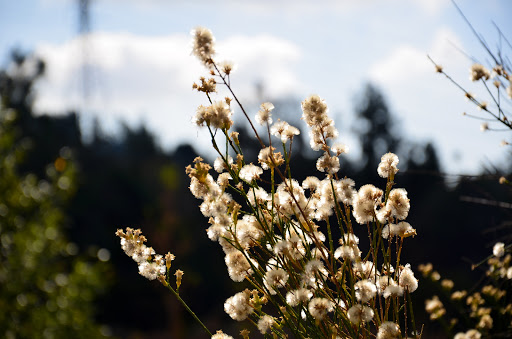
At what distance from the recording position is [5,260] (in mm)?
5461

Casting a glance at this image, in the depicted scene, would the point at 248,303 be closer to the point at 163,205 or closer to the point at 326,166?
the point at 326,166

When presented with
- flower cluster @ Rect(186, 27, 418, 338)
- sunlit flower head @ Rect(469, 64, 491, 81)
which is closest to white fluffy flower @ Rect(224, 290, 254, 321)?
flower cluster @ Rect(186, 27, 418, 338)

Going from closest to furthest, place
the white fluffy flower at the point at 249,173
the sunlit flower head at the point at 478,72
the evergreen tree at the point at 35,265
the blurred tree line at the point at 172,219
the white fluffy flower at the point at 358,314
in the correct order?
the white fluffy flower at the point at 358,314, the white fluffy flower at the point at 249,173, the sunlit flower head at the point at 478,72, the evergreen tree at the point at 35,265, the blurred tree line at the point at 172,219

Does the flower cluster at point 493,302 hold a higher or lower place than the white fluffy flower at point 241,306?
lower

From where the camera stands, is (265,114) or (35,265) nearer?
(265,114)

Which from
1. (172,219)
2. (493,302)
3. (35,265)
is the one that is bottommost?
(172,219)

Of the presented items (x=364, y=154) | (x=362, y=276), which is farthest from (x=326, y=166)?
(x=364, y=154)

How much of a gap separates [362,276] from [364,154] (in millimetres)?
14784

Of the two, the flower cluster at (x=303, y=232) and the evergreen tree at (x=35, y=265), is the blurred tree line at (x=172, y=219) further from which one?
the flower cluster at (x=303, y=232)

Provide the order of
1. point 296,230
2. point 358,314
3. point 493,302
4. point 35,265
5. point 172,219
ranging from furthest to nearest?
point 172,219
point 35,265
point 493,302
point 296,230
point 358,314

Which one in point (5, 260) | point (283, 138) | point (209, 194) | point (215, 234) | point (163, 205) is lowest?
point (163, 205)

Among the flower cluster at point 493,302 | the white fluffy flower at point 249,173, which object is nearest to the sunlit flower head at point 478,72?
the flower cluster at point 493,302

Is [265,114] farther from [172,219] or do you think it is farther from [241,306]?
[172,219]

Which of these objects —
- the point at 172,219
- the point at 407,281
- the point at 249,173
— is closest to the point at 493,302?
the point at 407,281
